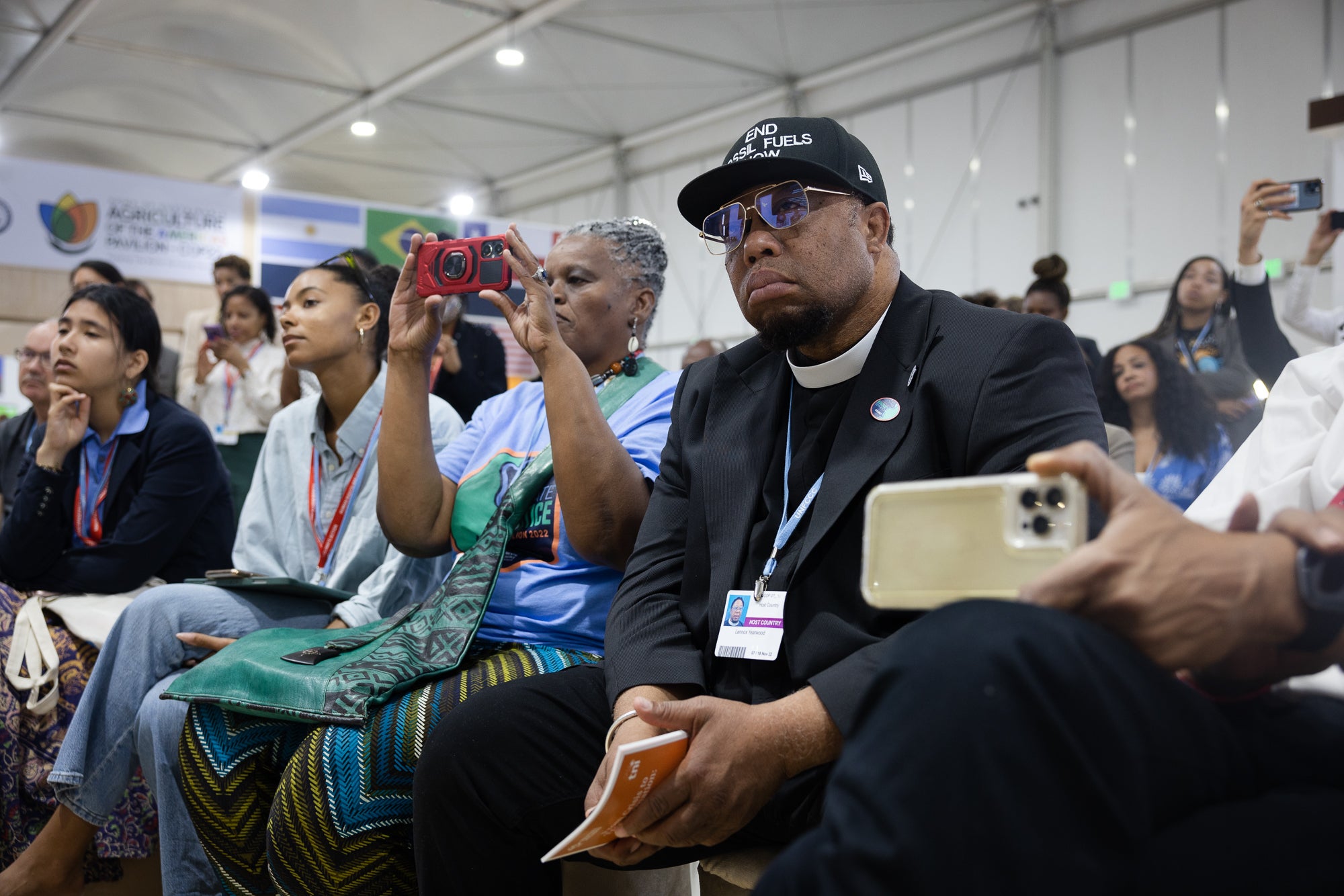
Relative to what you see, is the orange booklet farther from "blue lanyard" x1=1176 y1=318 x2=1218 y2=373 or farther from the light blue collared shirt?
"blue lanyard" x1=1176 y1=318 x2=1218 y2=373

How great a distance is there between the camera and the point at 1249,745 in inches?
31.6

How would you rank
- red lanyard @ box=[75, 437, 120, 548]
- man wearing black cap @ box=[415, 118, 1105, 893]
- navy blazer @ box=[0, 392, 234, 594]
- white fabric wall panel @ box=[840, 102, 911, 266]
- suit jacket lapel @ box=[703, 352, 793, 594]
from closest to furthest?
man wearing black cap @ box=[415, 118, 1105, 893] < suit jacket lapel @ box=[703, 352, 793, 594] < navy blazer @ box=[0, 392, 234, 594] < red lanyard @ box=[75, 437, 120, 548] < white fabric wall panel @ box=[840, 102, 911, 266]

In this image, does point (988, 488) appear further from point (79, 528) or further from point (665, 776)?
point (79, 528)

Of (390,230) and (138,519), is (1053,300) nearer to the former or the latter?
(138,519)

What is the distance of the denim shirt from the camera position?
2.48 meters

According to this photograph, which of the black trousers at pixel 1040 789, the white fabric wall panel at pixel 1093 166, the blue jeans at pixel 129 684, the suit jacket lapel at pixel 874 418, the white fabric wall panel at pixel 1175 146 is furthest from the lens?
the white fabric wall panel at pixel 1093 166

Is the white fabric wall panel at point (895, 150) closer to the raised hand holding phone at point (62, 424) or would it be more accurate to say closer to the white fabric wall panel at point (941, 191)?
the white fabric wall panel at point (941, 191)

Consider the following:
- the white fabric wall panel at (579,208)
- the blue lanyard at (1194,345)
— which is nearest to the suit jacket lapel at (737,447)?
the blue lanyard at (1194,345)

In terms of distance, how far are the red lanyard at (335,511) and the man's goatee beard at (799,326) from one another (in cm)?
129

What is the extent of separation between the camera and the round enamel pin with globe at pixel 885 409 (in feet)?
4.87

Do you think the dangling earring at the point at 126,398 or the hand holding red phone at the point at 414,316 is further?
the dangling earring at the point at 126,398

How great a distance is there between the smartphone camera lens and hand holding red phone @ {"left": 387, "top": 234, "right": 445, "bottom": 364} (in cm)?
5

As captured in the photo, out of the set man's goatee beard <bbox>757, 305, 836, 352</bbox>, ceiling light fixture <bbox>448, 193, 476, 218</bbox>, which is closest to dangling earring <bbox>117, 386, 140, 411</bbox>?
man's goatee beard <bbox>757, 305, 836, 352</bbox>

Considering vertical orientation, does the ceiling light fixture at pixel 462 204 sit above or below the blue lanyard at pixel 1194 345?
above
